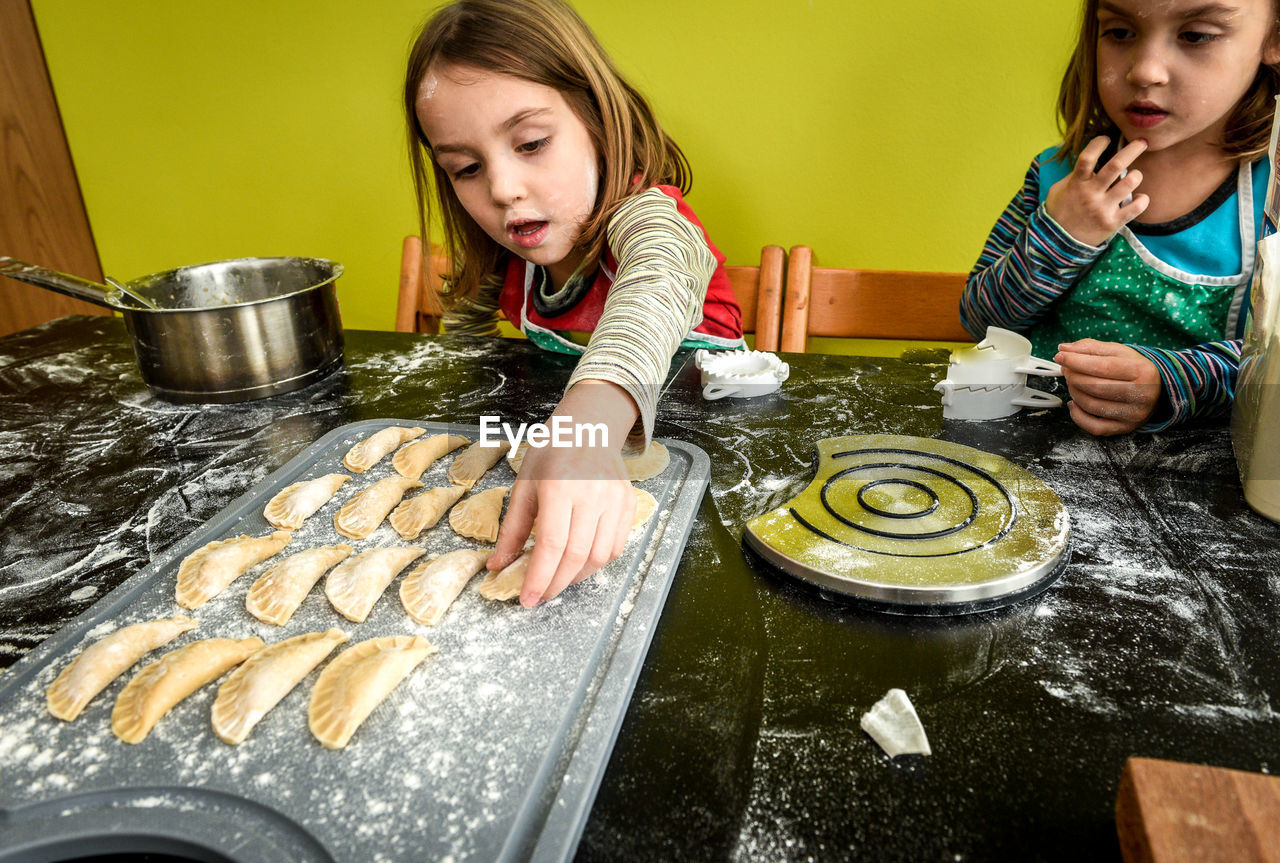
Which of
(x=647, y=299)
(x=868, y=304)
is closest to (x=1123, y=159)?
(x=868, y=304)

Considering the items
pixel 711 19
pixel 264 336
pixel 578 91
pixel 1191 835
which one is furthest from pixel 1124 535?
pixel 711 19

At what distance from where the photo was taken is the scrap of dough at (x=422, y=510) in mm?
778

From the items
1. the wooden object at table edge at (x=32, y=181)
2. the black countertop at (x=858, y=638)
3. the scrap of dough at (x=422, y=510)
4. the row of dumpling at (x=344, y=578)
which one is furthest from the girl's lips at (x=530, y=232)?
the wooden object at table edge at (x=32, y=181)

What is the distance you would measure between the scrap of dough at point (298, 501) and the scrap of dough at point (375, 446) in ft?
0.16

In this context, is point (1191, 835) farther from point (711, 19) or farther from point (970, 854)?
point (711, 19)

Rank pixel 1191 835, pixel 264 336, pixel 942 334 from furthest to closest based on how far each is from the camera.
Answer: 1. pixel 942 334
2. pixel 264 336
3. pixel 1191 835

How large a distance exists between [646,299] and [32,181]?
2.46 metres

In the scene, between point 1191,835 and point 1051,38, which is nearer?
point 1191,835

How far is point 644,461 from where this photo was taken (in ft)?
2.88

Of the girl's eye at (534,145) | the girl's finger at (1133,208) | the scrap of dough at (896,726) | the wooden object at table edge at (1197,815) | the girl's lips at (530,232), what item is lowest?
the scrap of dough at (896,726)

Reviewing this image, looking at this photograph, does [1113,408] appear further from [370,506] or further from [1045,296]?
[370,506]

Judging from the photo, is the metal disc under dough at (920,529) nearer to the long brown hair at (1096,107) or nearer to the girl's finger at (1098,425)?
the girl's finger at (1098,425)

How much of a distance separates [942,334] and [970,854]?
4.05 ft

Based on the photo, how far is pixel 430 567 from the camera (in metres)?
0.69
